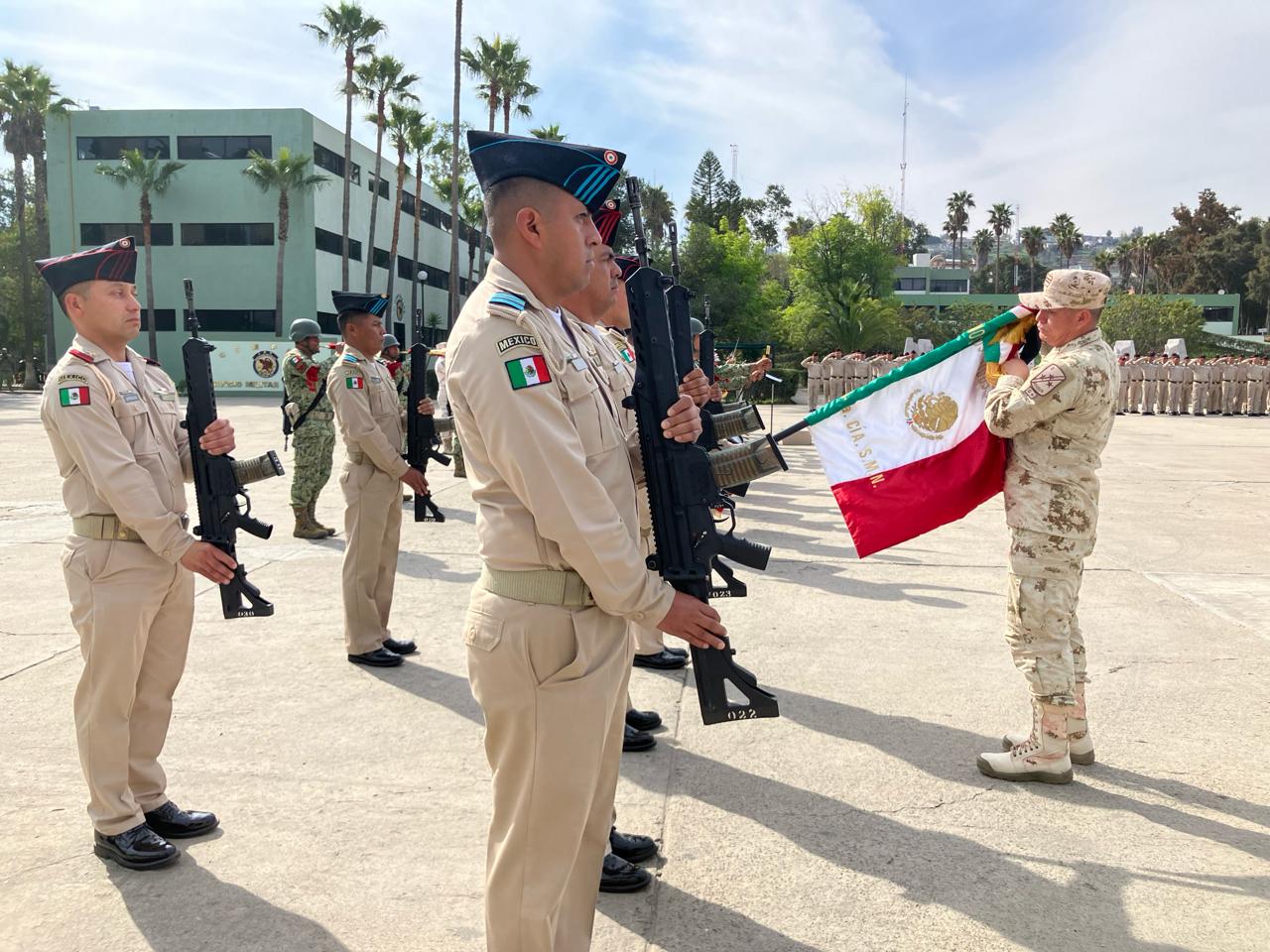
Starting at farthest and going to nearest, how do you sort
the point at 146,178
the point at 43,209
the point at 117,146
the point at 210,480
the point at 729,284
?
the point at 729,284, the point at 43,209, the point at 117,146, the point at 146,178, the point at 210,480

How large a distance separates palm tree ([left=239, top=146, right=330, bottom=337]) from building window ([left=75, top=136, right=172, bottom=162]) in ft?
16.2

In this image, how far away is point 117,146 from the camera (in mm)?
42250

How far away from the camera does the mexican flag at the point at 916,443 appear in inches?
159

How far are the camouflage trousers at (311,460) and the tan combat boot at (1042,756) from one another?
6.80 metres

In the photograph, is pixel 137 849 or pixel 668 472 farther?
pixel 137 849

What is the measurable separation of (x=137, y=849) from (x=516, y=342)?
230cm

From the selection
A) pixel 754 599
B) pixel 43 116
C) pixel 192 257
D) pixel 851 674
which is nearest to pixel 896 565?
pixel 754 599

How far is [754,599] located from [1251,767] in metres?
3.21

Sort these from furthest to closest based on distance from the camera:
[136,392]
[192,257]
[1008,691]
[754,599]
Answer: [192,257]
[754,599]
[1008,691]
[136,392]

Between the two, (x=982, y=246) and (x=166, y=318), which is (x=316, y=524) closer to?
(x=166, y=318)

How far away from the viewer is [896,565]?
766 cm

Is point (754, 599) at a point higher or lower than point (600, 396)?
lower

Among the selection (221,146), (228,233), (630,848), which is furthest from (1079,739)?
(221,146)

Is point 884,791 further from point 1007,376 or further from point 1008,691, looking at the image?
point 1007,376
